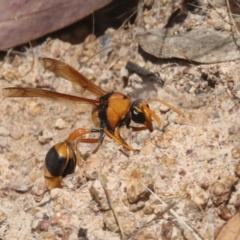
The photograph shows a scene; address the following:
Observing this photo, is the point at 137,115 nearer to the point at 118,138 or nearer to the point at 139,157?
the point at 118,138

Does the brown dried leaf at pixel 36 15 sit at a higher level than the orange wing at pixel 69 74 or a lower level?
higher

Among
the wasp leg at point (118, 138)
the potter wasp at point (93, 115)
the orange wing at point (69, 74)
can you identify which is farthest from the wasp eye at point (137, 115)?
the orange wing at point (69, 74)

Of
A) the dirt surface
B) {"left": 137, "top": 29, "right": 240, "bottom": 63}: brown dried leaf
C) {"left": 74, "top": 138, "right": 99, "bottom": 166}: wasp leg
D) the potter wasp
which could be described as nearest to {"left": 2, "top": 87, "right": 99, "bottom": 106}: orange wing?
the potter wasp

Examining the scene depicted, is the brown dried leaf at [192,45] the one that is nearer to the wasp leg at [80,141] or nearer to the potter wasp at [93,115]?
the potter wasp at [93,115]

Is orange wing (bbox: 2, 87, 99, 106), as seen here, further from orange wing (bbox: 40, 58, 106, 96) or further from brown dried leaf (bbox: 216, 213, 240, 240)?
brown dried leaf (bbox: 216, 213, 240, 240)

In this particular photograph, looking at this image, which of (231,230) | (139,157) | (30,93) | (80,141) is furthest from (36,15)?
(231,230)
